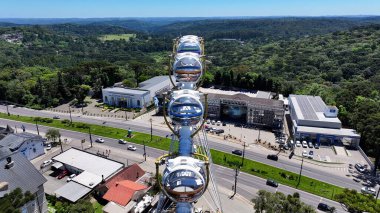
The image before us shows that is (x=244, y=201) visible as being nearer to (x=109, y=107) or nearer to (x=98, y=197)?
(x=98, y=197)

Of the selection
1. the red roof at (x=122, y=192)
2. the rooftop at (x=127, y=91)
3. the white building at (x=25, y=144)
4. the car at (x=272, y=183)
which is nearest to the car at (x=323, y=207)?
the car at (x=272, y=183)

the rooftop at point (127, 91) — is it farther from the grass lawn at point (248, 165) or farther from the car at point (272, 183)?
the car at point (272, 183)

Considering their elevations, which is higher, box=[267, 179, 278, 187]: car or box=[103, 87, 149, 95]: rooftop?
box=[103, 87, 149, 95]: rooftop

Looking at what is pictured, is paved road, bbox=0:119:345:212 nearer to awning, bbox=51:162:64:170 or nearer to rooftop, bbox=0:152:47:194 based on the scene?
awning, bbox=51:162:64:170

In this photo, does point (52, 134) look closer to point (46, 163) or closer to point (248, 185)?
point (46, 163)

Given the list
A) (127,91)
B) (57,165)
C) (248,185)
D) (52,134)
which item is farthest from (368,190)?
(127,91)

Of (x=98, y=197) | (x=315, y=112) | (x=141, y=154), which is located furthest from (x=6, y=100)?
(x=315, y=112)

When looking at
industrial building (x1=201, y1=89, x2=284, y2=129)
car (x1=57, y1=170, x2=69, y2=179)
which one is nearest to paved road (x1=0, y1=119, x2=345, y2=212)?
car (x1=57, y1=170, x2=69, y2=179)
